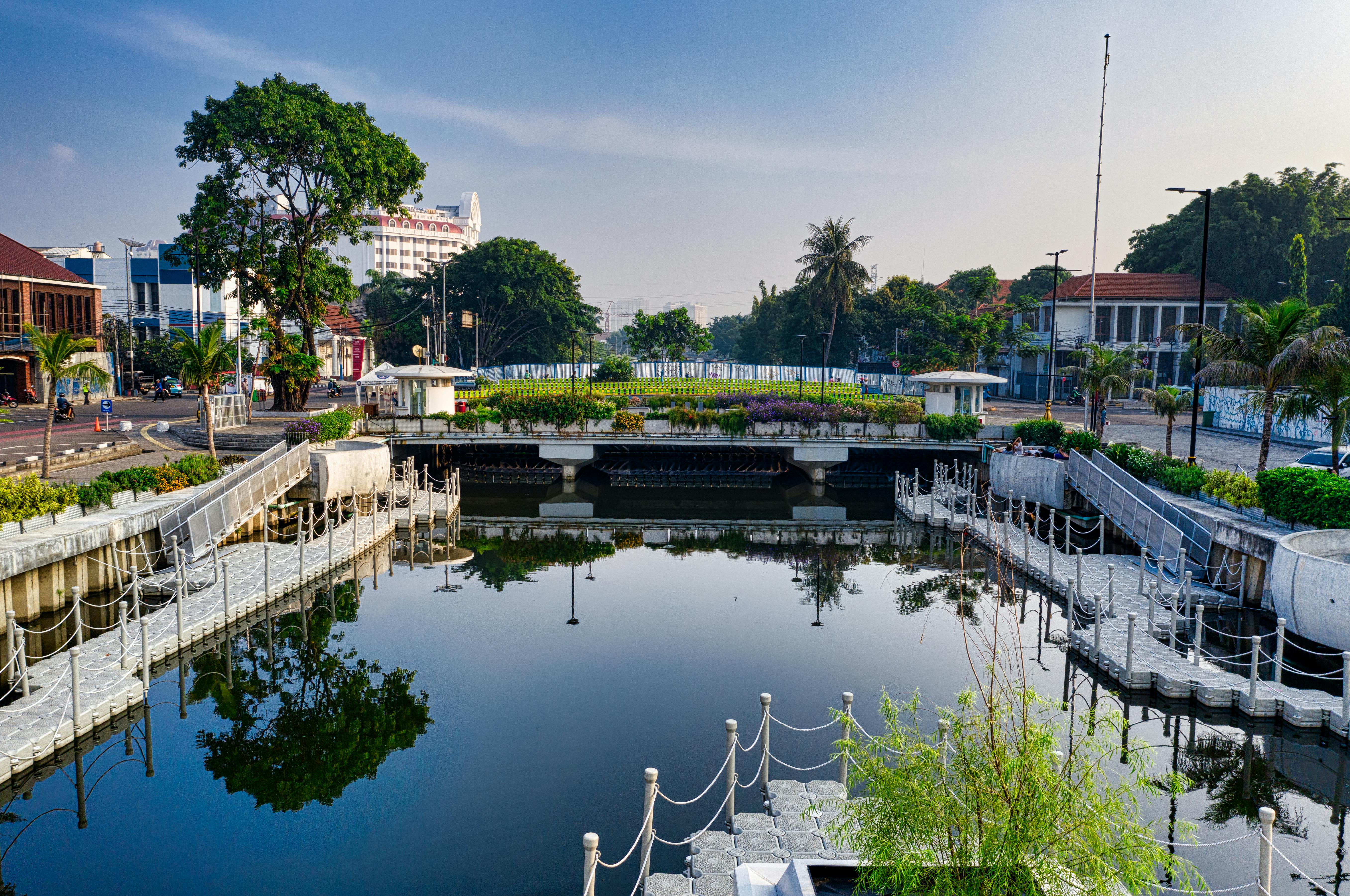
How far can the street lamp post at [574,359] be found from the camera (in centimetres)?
5350

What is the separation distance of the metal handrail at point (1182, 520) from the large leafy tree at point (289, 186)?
1350 inches

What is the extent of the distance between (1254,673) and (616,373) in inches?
2357

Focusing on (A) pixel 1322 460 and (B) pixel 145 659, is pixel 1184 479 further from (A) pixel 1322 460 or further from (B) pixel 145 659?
(B) pixel 145 659

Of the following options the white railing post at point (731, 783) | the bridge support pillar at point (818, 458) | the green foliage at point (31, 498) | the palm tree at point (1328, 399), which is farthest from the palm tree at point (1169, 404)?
the green foliage at point (31, 498)

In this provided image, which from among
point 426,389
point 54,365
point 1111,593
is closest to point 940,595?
point 1111,593

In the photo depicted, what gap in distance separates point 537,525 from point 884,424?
53.7 ft

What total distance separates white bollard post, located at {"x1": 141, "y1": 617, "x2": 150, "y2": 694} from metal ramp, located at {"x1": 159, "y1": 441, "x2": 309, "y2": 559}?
6.88m

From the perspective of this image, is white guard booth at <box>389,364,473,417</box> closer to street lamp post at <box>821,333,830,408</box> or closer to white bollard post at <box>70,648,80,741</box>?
street lamp post at <box>821,333,830,408</box>

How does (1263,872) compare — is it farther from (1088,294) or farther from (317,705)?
(1088,294)

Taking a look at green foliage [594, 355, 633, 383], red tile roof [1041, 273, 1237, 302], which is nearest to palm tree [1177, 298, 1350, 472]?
red tile roof [1041, 273, 1237, 302]

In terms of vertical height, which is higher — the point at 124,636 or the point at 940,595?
the point at 124,636

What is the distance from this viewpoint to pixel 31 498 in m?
20.1

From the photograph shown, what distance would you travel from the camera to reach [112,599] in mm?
20828

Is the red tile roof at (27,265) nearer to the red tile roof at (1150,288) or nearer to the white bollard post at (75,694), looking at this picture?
the white bollard post at (75,694)
